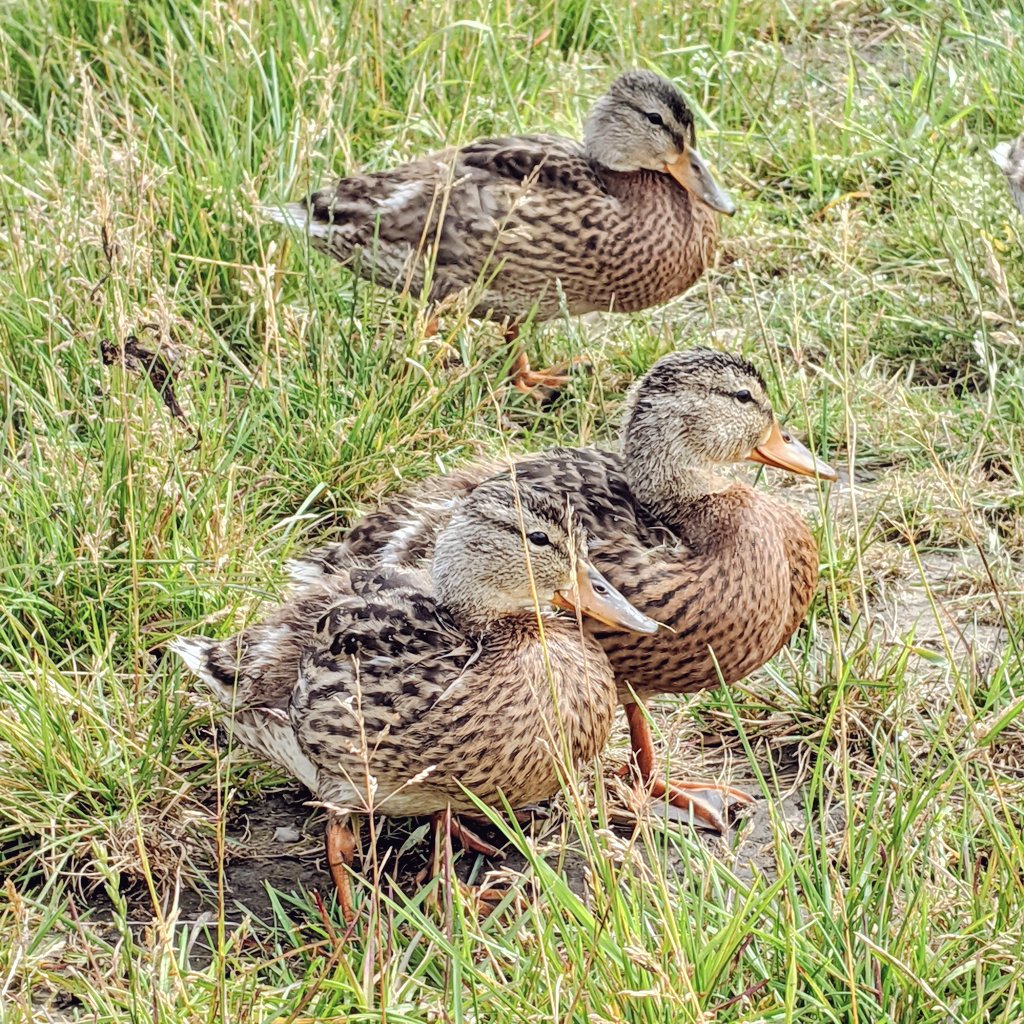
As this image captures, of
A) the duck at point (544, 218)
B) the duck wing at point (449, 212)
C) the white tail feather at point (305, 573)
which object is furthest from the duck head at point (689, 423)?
the duck wing at point (449, 212)

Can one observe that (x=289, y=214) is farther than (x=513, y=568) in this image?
Yes

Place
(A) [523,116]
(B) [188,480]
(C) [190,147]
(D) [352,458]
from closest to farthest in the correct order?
(B) [188,480]
(D) [352,458]
(C) [190,147]
(A) [523,116]

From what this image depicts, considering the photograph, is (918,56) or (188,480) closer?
(188,480)

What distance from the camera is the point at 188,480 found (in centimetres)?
407

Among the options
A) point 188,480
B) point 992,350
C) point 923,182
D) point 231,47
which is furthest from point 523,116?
point 188,480

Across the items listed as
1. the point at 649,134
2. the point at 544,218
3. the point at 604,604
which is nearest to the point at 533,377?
the point at 544,218

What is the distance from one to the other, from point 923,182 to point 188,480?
265 cm

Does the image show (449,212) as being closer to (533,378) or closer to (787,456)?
(533,378)

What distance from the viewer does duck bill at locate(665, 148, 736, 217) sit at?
5.25 m

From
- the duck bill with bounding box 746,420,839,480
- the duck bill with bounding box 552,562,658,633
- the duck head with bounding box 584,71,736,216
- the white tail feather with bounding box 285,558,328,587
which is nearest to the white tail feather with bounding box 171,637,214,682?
the white tail feather with bounding box 285,558,328,587

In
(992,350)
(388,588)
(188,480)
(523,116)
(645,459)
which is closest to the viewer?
(388,588)

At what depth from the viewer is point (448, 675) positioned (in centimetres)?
322

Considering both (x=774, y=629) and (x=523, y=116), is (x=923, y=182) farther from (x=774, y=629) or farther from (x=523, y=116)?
(x=774, y=629)

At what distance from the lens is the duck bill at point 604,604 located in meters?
3.32
